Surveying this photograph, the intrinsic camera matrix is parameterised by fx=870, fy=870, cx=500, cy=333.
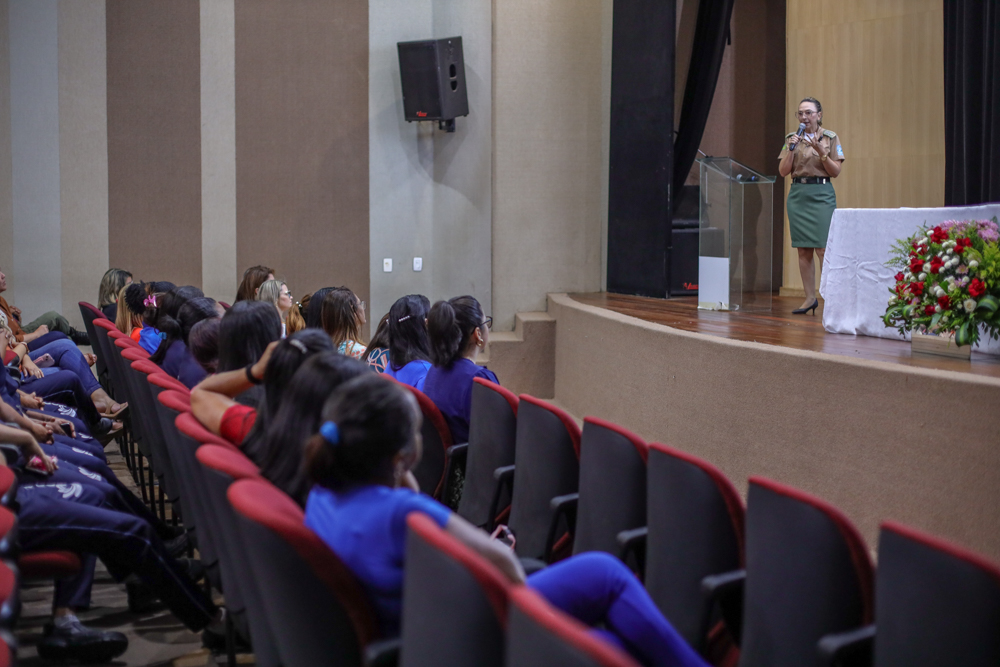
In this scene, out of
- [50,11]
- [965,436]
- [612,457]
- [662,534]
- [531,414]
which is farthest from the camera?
[50,11]

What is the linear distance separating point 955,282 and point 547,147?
4777mm

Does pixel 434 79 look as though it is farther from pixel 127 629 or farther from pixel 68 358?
pixel 127 629

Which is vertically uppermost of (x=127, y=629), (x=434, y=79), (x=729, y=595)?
(x=434, y=79)

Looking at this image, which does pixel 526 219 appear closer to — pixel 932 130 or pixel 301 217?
pixel 301 217

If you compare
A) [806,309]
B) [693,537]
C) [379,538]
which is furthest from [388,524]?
[806,309]

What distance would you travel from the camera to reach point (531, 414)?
239 centimetres

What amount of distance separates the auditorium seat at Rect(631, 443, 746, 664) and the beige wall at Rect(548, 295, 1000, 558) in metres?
1.21

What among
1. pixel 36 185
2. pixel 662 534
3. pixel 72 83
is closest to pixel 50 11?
pixel 72 83

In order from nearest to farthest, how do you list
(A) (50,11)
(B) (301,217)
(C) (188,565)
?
1. (C) (188,565)
2. (A) (50,11)
3. (B) (301,217)

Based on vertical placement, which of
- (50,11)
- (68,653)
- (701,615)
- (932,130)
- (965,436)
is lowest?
(68,653)

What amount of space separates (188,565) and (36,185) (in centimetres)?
505

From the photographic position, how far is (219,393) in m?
2.45

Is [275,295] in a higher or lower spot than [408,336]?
higher

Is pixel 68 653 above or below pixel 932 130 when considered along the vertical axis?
below
